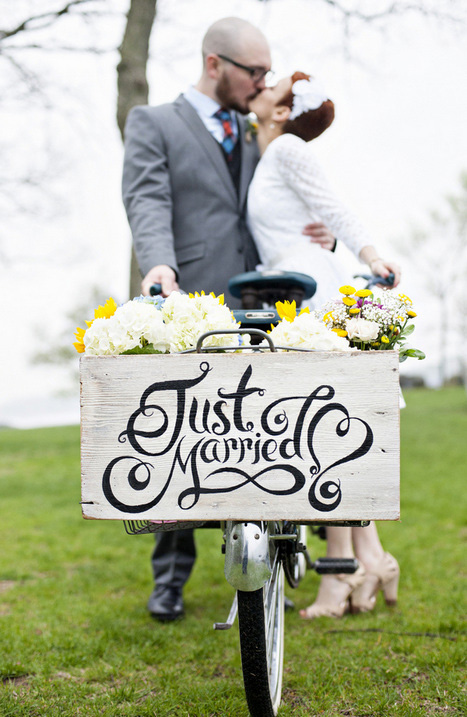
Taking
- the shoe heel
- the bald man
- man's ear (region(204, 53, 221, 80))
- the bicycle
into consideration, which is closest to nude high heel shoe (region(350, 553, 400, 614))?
the shoe heel

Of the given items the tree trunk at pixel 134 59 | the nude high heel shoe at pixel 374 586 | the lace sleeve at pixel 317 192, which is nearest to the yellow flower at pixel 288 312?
the lace sleeve at pixel 317 192

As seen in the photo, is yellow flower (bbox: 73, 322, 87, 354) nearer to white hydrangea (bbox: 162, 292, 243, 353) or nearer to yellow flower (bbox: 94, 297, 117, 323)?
yellow flower (bbox: 94, 297, 117, 323)

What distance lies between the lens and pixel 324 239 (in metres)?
2.45

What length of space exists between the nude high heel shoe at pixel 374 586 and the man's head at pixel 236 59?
6.58 feet

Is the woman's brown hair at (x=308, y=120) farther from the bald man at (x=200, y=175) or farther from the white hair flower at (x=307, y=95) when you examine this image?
the bald man at (x=200, y=175)

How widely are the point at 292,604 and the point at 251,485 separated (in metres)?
1.59

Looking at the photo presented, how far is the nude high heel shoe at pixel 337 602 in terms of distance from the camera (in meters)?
2.69

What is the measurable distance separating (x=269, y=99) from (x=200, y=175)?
15.9 inches

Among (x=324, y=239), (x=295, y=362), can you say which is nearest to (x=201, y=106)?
(x=324, y=239)

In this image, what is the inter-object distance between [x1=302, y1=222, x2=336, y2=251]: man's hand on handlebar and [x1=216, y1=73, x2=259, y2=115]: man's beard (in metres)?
0.60

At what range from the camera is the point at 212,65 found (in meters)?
2.63

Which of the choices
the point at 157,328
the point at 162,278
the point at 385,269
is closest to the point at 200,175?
the point at 162,278

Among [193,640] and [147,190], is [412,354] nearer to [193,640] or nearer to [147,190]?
[147,190]

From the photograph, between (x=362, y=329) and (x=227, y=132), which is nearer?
(x=362, y=329)
